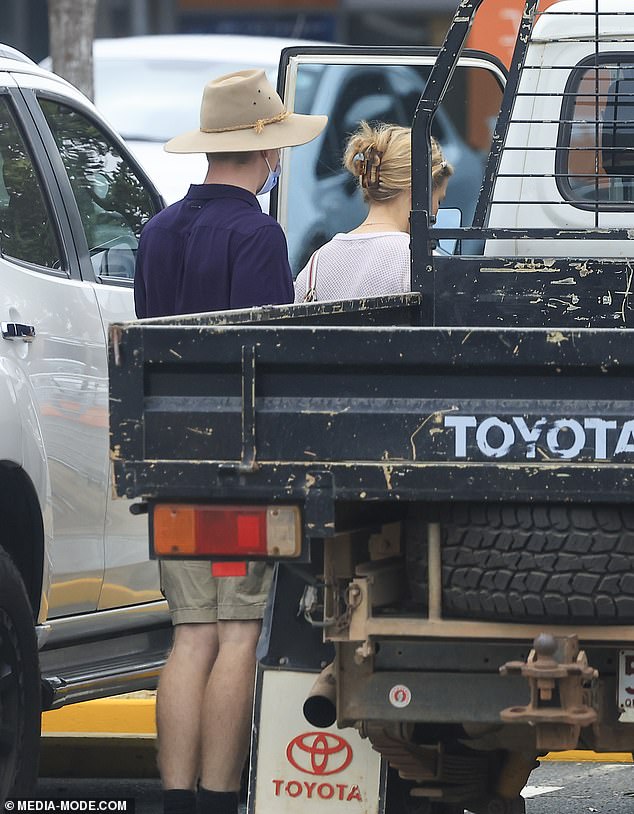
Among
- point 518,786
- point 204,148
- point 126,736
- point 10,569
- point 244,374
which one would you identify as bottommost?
point 126,736

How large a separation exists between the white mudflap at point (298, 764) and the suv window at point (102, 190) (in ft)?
6.02

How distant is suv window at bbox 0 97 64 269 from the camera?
5215 mm

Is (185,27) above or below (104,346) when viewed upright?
above

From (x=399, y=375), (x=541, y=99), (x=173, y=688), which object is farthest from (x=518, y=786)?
(x=541, y=99)

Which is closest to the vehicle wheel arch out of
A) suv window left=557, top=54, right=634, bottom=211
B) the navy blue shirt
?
the navy blue shirt

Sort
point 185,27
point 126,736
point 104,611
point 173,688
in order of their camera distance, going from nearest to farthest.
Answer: point 173,688
point 104,611
point 126,736
point 185,27

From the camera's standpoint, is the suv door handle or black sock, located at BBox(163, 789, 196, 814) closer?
black sock, located at BBox(163, 789, 196, 814)

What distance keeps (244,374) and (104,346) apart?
1913 millimetres

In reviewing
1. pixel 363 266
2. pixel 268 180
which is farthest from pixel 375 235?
pixel 268 180

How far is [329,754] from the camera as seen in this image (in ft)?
14.0

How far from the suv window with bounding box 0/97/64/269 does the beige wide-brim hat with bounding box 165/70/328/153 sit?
0.45 m

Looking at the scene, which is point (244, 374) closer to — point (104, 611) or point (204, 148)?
point (204, 148)

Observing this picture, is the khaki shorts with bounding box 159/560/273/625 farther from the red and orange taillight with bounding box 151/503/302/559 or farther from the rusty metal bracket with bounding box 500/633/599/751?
the rusty metal bracket with bounding box 500/633/599/751

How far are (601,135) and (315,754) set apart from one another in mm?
2448
